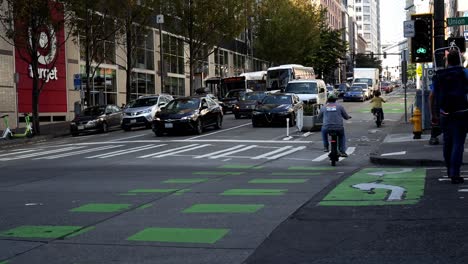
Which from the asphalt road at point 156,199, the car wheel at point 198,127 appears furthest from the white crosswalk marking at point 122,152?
the car wheel at point 198,127

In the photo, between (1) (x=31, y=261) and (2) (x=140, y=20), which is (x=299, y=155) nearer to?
(1) (x=31, y=261)

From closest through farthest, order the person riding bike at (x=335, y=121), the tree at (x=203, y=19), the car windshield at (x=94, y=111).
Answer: the person riding bike at (x=335, y=121)
the car windshield at (x=94, y=111)
the tree at (x=203, y=19)

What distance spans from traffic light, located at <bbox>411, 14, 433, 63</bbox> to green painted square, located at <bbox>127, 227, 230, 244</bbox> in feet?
40.2

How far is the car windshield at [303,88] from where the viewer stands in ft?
111

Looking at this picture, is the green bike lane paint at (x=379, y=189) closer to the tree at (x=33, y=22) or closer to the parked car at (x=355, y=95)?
the tree at (x=33, y=22)

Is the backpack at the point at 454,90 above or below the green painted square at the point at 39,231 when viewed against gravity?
above

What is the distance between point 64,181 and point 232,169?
3734 millimetres

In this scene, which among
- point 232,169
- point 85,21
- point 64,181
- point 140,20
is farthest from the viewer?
point 140,20

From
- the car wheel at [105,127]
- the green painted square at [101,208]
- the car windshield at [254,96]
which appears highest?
the car windshield at [254,96]

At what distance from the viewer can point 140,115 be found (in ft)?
96.7

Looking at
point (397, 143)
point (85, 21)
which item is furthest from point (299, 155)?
point (85, 21)

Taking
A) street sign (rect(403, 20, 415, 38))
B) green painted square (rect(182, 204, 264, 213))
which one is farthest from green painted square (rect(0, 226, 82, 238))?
street sign (rect(403, 20, 415, 38))

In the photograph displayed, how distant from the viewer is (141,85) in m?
46.0

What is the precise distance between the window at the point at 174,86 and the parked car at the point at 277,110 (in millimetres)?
22235
